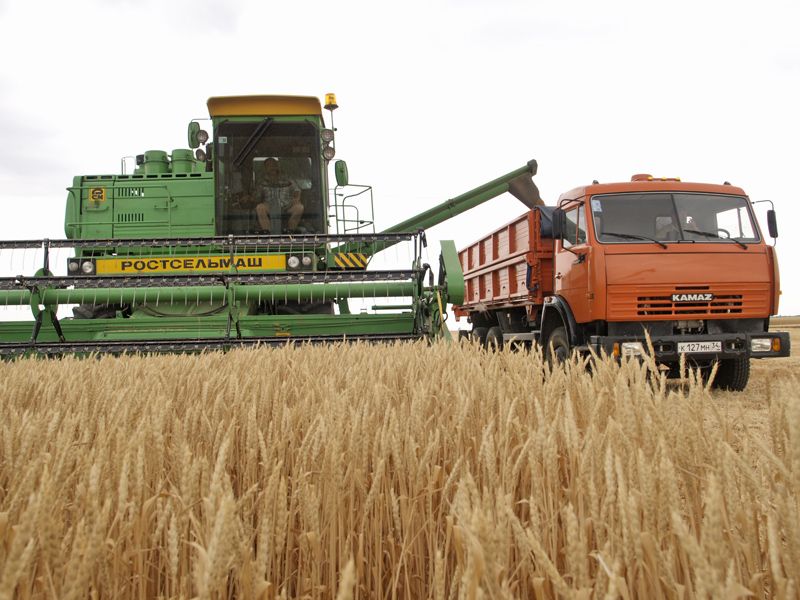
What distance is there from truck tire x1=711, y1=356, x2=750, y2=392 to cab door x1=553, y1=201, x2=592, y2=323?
1.88 meters

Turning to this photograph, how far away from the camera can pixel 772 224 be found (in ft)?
25.9

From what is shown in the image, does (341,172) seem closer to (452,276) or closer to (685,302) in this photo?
(452,276)

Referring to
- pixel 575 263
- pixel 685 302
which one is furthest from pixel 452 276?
pixel 685 302

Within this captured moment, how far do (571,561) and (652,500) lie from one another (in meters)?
0.49

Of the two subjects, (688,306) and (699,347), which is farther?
(688,306)

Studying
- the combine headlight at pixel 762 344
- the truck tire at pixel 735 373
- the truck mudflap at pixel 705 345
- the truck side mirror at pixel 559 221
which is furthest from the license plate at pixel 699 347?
the truck side mirror at pixel 559 221

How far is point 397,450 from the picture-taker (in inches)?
58.4

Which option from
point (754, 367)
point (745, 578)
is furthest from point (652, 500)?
point (754, 367)

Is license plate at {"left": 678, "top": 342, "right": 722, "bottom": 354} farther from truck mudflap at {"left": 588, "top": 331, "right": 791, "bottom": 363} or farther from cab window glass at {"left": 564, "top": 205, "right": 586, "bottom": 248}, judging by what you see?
cab window glass at {"left": 564, "top": 205, "right": 586, "bottom": 248}

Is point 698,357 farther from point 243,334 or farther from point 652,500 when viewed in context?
point 652,500

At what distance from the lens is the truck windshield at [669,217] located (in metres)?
7.83

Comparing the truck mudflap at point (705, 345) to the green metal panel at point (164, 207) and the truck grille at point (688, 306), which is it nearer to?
the truck grille at point (688, 306)

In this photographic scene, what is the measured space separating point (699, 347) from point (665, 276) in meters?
0.83

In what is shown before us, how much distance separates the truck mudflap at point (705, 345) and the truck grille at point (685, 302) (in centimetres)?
26
